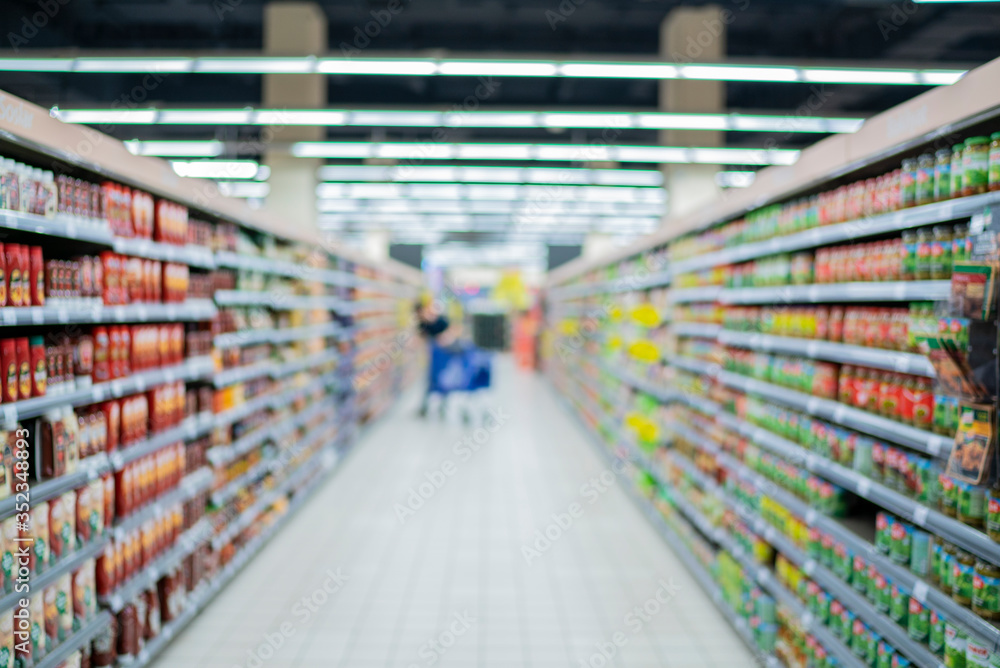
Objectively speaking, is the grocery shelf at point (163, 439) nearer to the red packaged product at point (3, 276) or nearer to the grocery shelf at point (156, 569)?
the grocery shelf at point (156, 569)

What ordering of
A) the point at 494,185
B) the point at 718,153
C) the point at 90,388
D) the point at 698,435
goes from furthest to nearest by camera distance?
the point at 494,185 → the point at 718,153 → the point at 698,435 → the point at 90,388

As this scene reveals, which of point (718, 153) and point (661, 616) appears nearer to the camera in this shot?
point (661, 616)

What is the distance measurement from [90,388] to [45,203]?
2.67 ft

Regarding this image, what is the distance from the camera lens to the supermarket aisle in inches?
142

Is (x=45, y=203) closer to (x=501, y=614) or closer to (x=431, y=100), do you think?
(x=501, y=614)

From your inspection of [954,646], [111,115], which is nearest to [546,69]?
[954,646]

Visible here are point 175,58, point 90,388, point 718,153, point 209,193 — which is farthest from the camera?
point 718,153

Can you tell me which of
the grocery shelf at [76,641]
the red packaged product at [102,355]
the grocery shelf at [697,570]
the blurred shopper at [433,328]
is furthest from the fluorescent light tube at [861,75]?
the blurred shopper at [433,328]

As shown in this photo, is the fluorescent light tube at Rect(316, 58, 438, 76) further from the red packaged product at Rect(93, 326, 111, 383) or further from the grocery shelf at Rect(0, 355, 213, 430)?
the red packaged product at Rect(93, 326, 111, 383)

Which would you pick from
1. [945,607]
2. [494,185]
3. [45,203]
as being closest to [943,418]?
[945,607]

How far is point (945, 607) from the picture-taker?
2.20m

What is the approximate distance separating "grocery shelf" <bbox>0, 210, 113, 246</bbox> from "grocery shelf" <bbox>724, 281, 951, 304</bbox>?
10.2 feet

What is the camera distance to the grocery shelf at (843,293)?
7.98ft

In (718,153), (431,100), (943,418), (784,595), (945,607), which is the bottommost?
(784,595)
